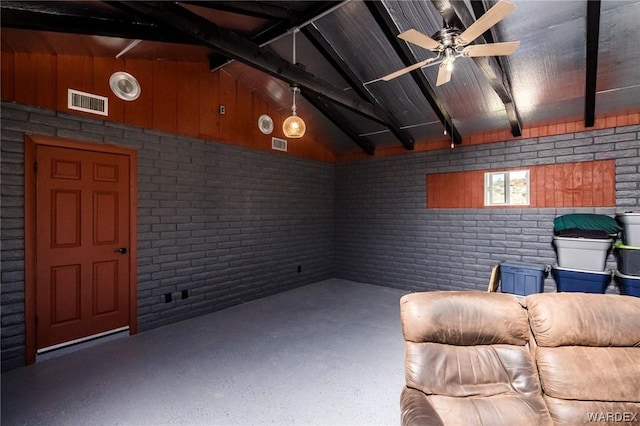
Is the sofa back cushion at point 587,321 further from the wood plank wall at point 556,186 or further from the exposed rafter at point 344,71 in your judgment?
the exposed rafter at point 344,71

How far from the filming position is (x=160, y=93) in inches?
145

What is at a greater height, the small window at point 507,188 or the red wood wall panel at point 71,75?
the red wood wall panel at point 71,75

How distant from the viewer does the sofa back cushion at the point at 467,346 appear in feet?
5.34

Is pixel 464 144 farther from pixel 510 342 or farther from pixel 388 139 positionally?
pixel 510 342

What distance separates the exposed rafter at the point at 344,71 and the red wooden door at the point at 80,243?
2.71 m

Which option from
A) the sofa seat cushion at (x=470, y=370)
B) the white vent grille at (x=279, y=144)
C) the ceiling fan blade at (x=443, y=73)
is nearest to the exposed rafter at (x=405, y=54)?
the ceiling fan blade at (x=443, y=73)

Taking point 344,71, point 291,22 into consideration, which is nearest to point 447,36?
point 291,22

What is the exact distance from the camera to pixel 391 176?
5.77 metres

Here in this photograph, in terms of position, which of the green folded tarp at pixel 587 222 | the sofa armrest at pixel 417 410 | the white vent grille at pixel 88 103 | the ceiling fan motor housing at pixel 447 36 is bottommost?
the sofa armrest at pixel 417 410

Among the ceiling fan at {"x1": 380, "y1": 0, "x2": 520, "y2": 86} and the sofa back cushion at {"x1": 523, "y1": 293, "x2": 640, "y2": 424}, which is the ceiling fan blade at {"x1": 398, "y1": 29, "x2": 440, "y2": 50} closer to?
the ceiling fan at {"x1": 380, "y1": 0, "x2": 520, "y2": 86}

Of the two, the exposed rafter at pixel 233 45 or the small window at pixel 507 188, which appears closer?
the exposed rafter at pixel 233 45

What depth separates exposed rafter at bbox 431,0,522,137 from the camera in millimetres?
2480

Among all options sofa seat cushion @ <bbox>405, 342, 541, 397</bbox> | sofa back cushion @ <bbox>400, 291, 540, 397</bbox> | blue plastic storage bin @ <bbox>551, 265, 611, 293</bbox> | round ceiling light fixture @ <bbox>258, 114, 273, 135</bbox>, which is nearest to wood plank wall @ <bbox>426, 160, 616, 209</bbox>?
blue plastic storage bin @ <bbox>551, 265, 611, 293</bbox>

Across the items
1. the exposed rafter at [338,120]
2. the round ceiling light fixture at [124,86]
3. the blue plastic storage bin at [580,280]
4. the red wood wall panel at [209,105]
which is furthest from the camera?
the exposed rafter at [338,120]
